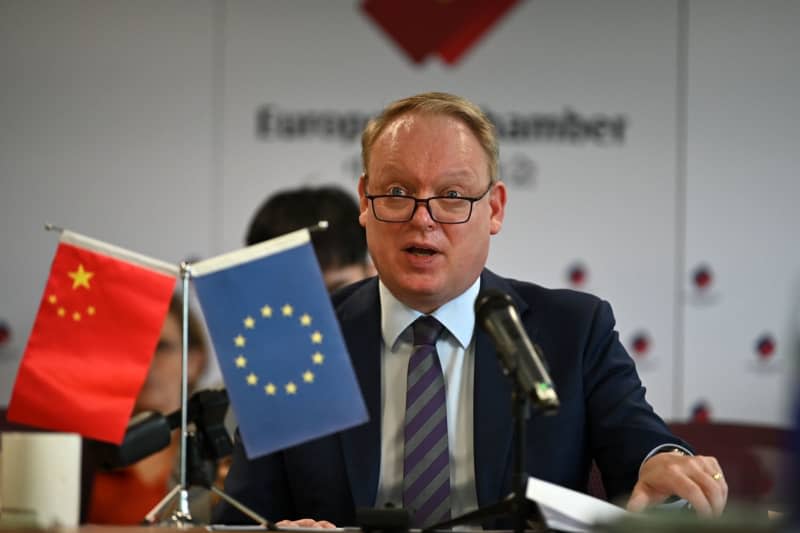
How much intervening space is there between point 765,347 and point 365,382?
297 cm

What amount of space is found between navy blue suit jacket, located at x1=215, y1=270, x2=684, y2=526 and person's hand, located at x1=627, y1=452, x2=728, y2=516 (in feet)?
0.80

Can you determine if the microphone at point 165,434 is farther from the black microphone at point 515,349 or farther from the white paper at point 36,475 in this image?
the black microphone at point 515,349

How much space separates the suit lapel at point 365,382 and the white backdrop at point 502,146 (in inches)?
94.7

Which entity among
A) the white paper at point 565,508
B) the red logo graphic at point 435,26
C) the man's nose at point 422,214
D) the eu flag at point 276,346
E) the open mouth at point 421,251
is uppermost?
the red logo graphic at point 435,26

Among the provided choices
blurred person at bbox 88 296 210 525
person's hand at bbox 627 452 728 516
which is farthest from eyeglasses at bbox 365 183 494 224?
blurred person at bbox 88 296 210 525

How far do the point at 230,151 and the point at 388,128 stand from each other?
8.54 feet

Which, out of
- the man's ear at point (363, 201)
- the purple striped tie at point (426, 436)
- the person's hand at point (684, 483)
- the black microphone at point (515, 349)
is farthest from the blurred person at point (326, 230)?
the black microphone at point (515, 349)

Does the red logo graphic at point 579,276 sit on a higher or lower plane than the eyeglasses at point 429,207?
lower

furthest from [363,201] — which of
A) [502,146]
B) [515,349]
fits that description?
[502,146]

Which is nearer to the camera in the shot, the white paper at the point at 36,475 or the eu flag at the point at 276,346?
the white paper at the point at 36,475

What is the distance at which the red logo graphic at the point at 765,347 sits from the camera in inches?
201

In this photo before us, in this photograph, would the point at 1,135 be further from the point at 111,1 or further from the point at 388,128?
the point at 388,128

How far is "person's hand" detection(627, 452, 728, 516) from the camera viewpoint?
2086mm

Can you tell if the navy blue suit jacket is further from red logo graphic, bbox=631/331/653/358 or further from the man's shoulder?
red logo graphic, bbox=631/331/653/358
